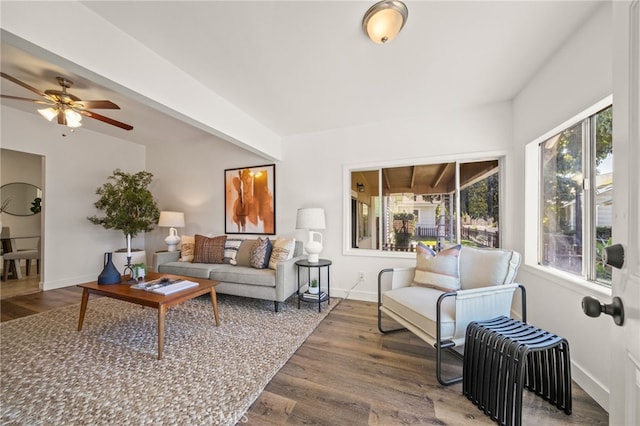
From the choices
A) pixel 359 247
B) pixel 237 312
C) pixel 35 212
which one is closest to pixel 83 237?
pixel 35 212

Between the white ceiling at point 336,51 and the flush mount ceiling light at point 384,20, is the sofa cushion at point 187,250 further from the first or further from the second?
the flush mount ceiling light at point 384,20

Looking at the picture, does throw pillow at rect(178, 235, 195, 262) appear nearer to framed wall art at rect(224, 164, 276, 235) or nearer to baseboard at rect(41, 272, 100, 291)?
framed wall art at rect(224, 164, 276, 235)

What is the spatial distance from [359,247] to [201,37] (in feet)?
9.56

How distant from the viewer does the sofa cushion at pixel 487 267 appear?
1.96 metres

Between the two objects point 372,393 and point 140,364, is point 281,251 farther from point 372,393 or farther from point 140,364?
point 372,393

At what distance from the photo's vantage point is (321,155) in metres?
3.62

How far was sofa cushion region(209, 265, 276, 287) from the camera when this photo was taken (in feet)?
9.53

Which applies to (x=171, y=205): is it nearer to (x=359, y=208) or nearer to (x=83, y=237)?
(x=83, y=237)

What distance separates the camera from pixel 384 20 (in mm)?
1568

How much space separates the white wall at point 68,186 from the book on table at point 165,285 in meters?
2.66

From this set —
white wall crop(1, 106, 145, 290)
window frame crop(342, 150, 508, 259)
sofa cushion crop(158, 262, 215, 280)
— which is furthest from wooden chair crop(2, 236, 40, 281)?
window frame crop(342, 150, 508, 259)

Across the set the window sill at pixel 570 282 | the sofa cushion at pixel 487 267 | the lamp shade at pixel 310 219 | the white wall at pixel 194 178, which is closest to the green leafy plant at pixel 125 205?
the white wall at pixel 194 178

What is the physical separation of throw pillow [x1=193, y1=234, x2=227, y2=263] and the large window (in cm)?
197

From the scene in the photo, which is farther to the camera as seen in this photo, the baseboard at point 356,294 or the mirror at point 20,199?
the mirror at point 20,199
